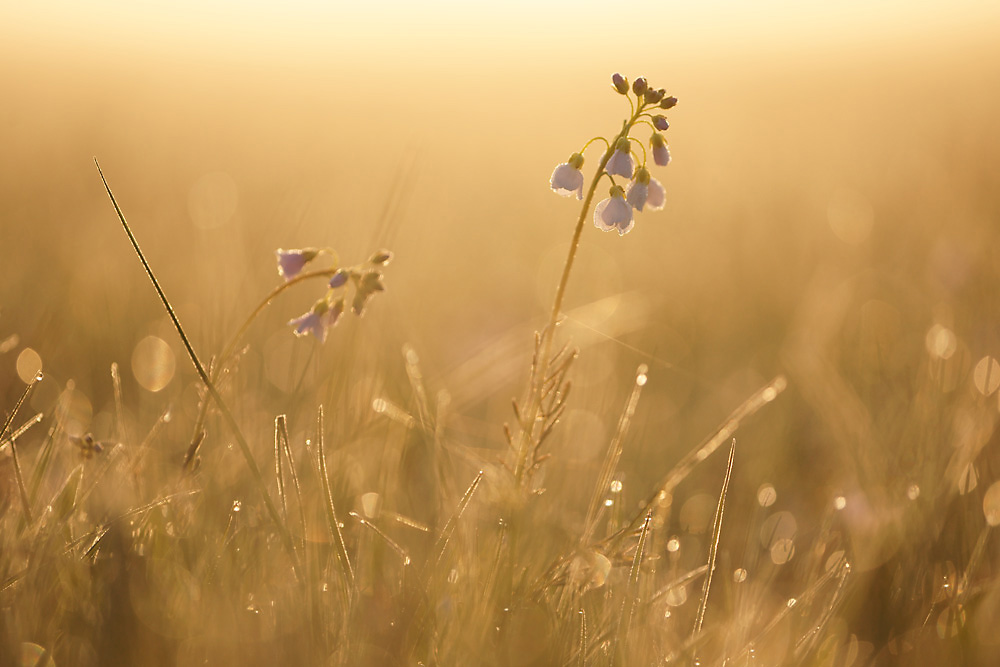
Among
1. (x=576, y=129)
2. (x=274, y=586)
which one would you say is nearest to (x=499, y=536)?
(x=274, y=586)

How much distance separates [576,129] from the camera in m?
14.4

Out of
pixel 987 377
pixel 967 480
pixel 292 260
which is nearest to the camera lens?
pixel 292 260

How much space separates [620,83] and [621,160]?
0.23m

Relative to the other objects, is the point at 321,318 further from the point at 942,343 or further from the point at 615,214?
the point at 942,343

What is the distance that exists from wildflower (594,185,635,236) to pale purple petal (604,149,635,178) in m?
0.10

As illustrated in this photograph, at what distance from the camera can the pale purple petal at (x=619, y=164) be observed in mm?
2004

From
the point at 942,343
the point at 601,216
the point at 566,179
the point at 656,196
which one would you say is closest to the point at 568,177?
the point at 566,179

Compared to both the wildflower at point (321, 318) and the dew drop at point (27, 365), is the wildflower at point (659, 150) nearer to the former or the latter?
the wildflower at point (321, 318)

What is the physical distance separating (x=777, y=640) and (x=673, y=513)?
975 millimetres

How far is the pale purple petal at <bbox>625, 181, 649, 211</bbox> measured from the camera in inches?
81.4

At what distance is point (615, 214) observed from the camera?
2.09 metres

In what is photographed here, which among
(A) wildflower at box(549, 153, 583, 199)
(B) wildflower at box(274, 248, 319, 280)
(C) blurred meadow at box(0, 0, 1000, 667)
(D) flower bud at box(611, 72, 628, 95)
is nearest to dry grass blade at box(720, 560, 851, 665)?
(C) blurred meadow at box(0, 0, 1000, 667)

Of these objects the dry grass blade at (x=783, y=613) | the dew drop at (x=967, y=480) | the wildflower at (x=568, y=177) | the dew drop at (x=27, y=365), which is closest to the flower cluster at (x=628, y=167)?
the wildflower at (x=568, y=177)

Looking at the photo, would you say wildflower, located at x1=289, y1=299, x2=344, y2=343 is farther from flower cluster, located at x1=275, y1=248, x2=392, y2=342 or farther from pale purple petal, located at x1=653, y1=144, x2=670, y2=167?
pale purple petal, located at x1=653, y1=144, x2=670, y2=167
